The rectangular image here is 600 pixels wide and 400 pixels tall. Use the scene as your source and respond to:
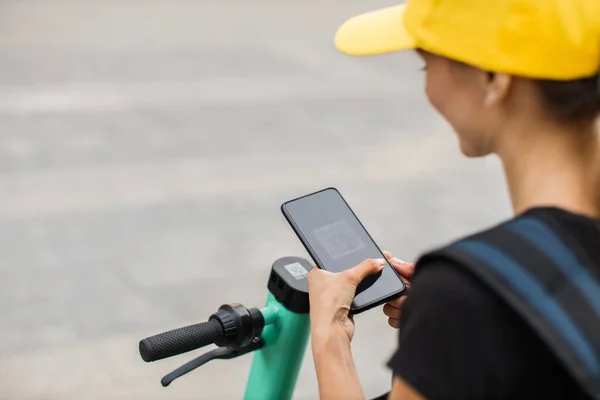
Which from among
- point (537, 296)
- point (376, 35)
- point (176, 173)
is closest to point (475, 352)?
point (537, 296)

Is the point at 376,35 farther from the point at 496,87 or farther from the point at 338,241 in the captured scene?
the point at 338,241

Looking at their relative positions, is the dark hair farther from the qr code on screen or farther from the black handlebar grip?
the black handlebar grip

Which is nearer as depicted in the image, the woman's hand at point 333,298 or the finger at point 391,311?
the woman's hand at point 333,298

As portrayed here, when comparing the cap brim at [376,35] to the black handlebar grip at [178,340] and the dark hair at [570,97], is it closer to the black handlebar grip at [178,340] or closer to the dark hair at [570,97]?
the dark hair at [570,97]

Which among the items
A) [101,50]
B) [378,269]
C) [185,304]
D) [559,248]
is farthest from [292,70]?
[559,248]

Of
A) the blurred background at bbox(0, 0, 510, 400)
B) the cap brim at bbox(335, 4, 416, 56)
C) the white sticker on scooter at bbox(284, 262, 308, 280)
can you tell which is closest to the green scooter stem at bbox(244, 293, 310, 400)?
the white sticker on scooter at bbox(284, 262, 308, 280)

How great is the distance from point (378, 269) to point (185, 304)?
57.2 inches

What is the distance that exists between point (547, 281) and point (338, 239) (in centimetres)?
44

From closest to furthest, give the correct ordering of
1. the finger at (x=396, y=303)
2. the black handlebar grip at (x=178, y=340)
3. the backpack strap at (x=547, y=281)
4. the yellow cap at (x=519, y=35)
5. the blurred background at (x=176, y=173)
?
the backpack strap at (x=547, y=281) → the yellow cap at (x=519, y=35) → the black handlebar grip at (x=178, y=340) → the finger at (x=396, y=303) → the blurred background at (x=176, y=173)

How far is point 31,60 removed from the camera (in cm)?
374

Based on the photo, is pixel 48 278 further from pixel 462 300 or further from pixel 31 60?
pixel 462 300

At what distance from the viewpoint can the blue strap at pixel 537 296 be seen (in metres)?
0.73

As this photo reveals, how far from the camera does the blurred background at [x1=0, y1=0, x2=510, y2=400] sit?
236cm

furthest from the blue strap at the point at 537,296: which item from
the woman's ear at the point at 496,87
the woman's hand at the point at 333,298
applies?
the woman's hand at the point at 333,298
